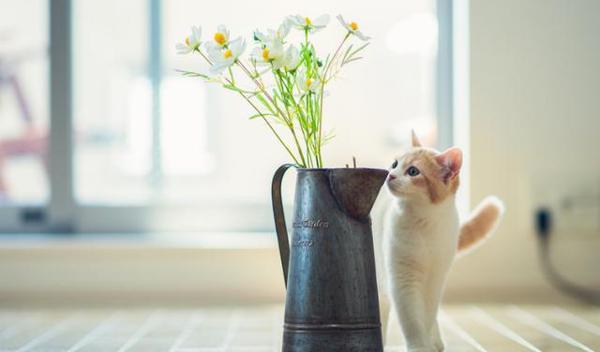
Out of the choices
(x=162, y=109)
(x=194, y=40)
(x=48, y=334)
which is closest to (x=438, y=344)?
(x=194, y=40)

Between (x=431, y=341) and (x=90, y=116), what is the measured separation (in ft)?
4.17

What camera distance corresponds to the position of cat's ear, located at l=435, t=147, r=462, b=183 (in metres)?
1.11

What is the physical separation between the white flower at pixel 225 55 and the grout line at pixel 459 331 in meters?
0.54

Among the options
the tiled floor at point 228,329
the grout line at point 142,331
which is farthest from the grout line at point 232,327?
the grout line at point 142,331

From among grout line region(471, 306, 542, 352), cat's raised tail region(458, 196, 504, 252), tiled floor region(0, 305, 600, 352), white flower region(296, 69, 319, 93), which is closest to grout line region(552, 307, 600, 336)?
tiled floor region(0, 305, 600, 352)

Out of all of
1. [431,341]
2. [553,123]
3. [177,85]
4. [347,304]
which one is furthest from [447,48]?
[347,304]

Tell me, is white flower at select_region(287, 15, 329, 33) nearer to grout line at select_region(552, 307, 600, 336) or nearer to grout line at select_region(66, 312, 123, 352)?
grout line at select_region(66, 312, 123, 352)

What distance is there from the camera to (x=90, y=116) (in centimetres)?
217

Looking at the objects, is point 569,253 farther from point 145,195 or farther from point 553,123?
point 145,195

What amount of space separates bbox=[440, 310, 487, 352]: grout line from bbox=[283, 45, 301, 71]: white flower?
491 millimetres

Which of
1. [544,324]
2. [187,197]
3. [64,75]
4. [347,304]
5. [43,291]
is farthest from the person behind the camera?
[187,197]

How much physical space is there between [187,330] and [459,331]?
1.39 ft

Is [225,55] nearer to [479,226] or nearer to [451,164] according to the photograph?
[451,164]

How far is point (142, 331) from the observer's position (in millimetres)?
1426
